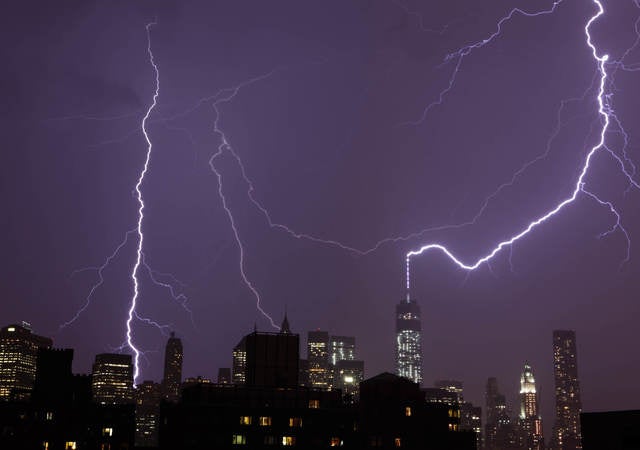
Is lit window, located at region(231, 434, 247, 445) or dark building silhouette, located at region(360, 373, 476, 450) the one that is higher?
dark building silhouette, located at region(360, 373, 476, 450)

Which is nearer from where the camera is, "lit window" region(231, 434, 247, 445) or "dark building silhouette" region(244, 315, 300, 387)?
"lit window" region(231, 434, 247, 445)

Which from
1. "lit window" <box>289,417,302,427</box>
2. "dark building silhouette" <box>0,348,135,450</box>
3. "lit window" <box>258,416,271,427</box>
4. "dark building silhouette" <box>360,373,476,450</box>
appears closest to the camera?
"lit window" <box>258,416,271,427</box>

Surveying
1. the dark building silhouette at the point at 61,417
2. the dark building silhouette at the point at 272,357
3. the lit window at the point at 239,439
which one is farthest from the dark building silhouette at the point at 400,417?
the dark building silhouette at the point at 61,417

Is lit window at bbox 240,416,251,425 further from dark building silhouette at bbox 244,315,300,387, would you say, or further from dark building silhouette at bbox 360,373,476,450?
dark building silhouette at bbox 360,373,476,450

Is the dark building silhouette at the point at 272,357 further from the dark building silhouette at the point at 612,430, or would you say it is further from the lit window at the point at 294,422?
the dark building silhouette at the point at 612,430

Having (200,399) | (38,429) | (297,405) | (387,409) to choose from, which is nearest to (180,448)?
(200,399)

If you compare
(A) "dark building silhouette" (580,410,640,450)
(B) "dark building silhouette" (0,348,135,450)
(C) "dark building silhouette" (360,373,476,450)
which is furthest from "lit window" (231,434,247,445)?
(A) "dark building silhouette" (580,410,640,450)

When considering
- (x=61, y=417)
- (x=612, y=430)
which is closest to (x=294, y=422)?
(x=61, y=417)

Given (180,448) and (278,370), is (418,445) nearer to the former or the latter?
(278,370)
